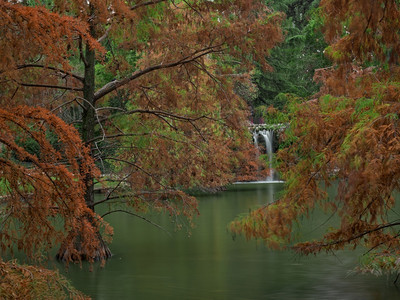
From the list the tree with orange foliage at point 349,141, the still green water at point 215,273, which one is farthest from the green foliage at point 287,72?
the tree with orange foliage at point 349,141

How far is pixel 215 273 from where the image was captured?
13883 mm

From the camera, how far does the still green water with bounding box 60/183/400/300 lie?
1195cm

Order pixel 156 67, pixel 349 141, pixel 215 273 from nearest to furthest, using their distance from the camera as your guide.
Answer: pixel 349 141, pixel 215 273, pixel 156 67

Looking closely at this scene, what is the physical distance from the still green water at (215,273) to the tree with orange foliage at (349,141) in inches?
36.8

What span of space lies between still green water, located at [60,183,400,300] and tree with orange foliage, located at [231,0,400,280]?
3.07ft

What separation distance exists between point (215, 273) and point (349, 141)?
661 centimetres

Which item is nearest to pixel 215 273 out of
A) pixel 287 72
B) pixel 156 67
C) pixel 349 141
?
pixel 156 67

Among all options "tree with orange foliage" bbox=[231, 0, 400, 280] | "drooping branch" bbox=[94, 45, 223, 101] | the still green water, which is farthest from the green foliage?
"tree with orange foliage" bbox=[231, 0, 400, 280]

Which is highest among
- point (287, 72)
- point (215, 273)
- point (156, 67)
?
point (287, 72)

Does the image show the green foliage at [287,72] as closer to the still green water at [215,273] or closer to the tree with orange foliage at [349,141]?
the still green water at [215,273]

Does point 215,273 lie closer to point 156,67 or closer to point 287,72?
point 156,67

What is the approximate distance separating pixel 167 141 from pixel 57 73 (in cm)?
278

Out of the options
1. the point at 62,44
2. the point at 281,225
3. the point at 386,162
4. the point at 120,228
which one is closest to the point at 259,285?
the point at 281,225

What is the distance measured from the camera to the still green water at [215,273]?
11945 mm
